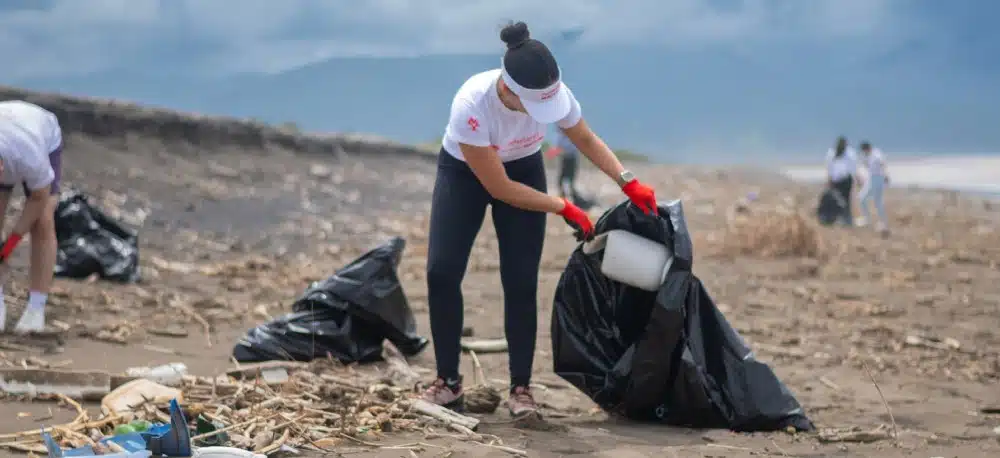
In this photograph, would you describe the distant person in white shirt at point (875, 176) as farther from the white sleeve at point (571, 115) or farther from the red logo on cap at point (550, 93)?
the red logo on cap at point (550, 93)

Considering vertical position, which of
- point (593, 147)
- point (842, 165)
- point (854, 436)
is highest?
point (842, 165)

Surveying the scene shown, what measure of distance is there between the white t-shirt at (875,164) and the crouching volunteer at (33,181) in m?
12.2

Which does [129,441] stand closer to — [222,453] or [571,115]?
[222,453]

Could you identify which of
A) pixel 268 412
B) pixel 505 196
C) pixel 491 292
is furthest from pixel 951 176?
pixel 268 412

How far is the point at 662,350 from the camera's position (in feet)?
15.0

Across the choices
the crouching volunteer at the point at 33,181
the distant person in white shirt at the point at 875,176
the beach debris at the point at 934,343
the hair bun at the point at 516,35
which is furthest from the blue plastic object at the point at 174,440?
the distant person in white shirt at the point at 875,176

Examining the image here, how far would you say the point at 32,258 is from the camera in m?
5.69

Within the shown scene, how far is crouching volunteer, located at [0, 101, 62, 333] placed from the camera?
5.27m

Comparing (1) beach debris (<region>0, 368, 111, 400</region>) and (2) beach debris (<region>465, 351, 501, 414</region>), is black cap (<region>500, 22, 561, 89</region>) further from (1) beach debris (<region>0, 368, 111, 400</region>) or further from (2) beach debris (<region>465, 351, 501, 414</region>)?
(1) beach debris (<region>0, 368, 111, 400</region>)

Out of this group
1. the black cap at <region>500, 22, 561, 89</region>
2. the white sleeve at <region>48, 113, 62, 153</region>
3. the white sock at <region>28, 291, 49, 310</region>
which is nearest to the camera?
the black cap at <region>500, 22, 561, 89</region>

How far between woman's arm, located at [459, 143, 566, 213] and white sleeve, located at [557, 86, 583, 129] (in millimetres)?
289

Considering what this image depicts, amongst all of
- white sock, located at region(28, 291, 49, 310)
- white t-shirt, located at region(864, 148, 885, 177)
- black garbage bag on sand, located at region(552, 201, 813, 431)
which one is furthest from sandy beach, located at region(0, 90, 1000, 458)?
white t-shirt, located at region(864, 148, 885, 177)

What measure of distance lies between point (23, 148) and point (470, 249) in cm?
221

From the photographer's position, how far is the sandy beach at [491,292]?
14.9 feet
